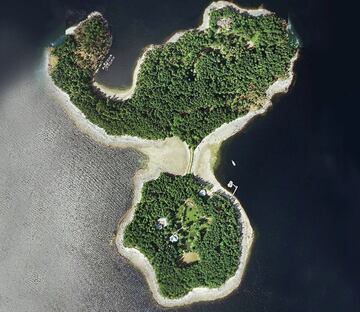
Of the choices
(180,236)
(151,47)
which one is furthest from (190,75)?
(180,236)

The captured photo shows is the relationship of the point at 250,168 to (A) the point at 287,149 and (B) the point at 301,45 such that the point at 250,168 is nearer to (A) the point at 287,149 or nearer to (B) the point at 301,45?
(A) the point at 287,149

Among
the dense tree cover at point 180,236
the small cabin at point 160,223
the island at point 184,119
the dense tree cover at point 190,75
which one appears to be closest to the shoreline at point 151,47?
the island at point 184,119

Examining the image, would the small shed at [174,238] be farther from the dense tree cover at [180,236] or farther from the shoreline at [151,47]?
the shoreline at [151,47]

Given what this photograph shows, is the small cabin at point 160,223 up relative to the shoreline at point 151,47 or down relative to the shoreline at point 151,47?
down

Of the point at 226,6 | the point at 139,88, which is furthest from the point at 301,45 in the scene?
the point at 139,88

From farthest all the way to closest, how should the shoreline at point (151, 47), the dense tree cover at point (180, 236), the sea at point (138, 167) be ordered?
the shoreline at point (151, 47), the dense tree cover at point (180, 236), the sea at point (138, 167)
